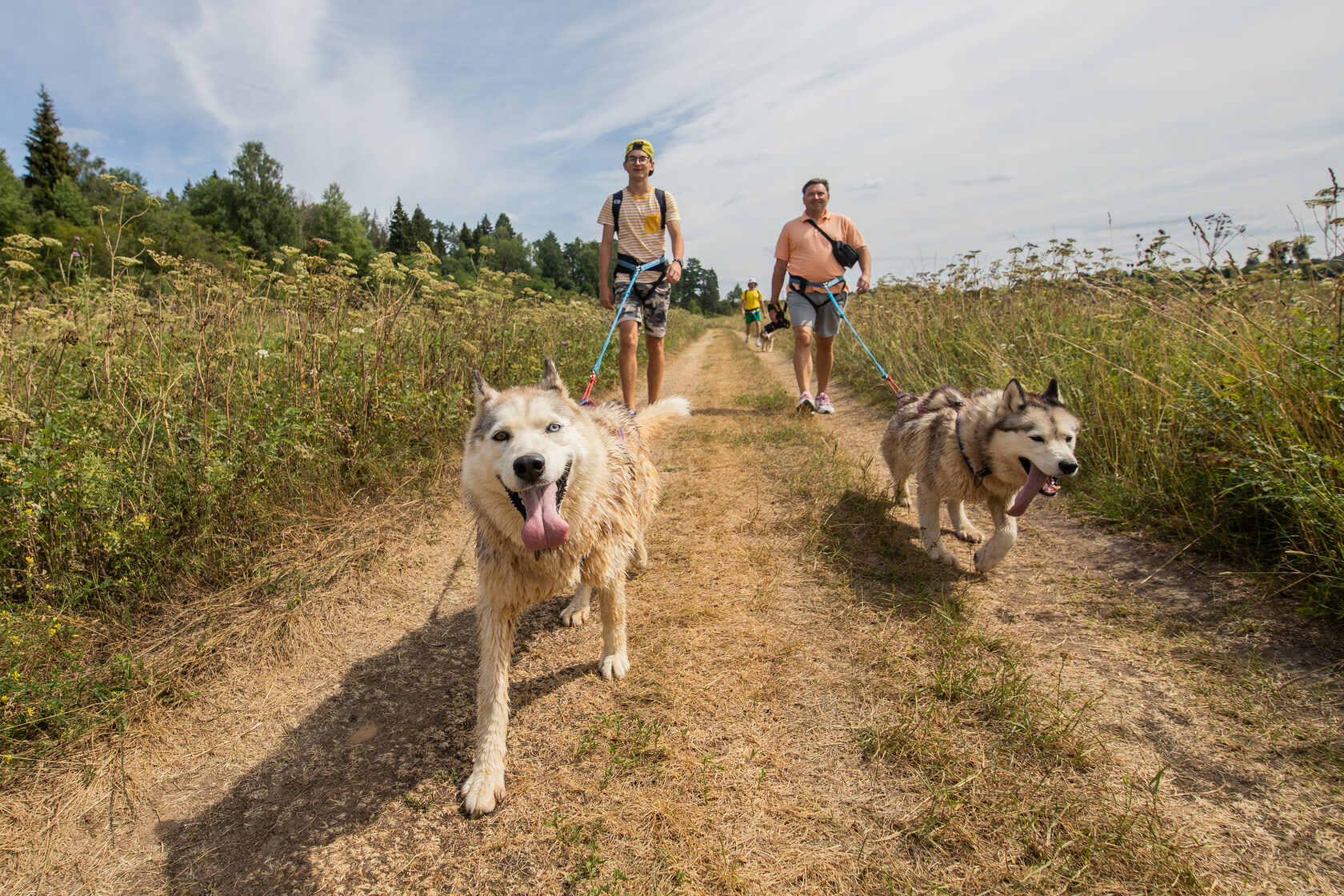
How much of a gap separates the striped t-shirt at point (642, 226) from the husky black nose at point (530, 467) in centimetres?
470

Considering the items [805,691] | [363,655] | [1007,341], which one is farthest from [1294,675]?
[1007,341]

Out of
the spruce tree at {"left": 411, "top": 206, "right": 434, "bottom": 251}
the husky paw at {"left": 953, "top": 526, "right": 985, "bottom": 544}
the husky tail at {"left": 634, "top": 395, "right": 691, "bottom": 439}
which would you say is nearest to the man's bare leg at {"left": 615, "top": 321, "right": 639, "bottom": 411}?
the husky tail at {"left": 634, "top": 395, "right": 691, "bottom": 439}

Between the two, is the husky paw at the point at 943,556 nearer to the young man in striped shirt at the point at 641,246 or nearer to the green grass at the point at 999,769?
the green grass at the point at 999,769

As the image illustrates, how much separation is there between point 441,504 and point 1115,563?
16.5 ft

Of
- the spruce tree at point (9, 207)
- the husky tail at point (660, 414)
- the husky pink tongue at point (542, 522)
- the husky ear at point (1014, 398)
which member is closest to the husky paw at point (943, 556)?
the husky ear at point (1014, 398)

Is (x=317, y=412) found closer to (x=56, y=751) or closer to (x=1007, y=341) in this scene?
(x=56, y=751)

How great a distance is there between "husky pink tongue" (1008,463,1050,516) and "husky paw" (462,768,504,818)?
3243 millimetres

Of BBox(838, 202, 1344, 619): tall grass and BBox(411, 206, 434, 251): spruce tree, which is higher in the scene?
BBox(411, 206, 434, 251): spruce tree

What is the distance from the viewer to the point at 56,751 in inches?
94.7

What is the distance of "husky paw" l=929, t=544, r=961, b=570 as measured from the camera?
3959mm

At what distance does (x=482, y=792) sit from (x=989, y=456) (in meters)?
3.52

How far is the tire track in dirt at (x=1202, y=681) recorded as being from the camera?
1.93 m

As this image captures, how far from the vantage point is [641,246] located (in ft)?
21.8

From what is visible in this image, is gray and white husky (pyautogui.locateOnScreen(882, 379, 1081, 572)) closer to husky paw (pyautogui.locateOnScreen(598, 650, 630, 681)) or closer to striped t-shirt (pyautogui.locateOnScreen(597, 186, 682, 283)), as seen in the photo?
husky paw (pyautogui.locateOnScreen(598, 650, 630, 681))
